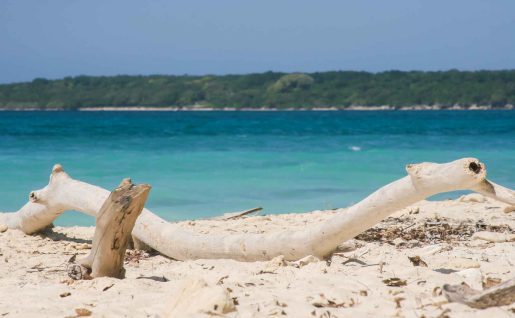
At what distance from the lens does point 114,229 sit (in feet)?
17.9

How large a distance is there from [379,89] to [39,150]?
78743 millimetres

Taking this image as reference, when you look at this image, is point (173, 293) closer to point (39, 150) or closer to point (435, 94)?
point (39, 150)

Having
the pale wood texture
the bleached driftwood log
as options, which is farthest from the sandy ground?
the bleached driftwood log

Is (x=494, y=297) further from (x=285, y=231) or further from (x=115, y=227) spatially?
(x=115, y=227)

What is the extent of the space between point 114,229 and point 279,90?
332ft

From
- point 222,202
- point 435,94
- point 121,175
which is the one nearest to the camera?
point 222,202

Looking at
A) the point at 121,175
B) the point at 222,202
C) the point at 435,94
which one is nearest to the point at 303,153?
the point at 121,175

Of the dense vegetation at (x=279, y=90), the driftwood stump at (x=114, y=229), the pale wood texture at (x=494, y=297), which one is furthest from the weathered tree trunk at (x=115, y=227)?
the dense vegetation at (x=279, y=90)

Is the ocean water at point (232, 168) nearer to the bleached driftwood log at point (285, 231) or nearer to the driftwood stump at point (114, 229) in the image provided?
the bleached driftwood log at point (285, 231)

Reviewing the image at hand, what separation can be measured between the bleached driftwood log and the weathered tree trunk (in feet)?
3.64

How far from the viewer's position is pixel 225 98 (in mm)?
103625

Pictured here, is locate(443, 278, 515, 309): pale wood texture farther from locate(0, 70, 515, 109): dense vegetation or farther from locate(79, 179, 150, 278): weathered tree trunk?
locate(0, 70, 515, 109): dense vegetation

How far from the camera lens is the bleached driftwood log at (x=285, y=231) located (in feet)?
16.2

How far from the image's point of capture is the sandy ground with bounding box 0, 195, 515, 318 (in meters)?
4.29
